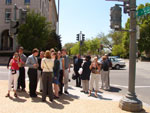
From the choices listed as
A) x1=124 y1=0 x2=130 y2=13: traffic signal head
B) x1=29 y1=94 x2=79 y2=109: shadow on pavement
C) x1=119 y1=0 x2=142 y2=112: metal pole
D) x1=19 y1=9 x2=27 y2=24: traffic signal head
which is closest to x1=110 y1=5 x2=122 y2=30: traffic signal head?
x1=124 y1=0 x2=130 y2=13: traffic signal head

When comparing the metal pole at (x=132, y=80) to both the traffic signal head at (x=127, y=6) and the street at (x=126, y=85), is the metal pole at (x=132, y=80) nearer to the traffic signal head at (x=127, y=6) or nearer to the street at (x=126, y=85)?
the traffic signal head at (x=127, y=6)

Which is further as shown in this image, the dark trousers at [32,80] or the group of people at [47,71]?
the dark trousers at [32,80]

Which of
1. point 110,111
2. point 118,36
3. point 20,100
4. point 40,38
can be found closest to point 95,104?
point 110,111

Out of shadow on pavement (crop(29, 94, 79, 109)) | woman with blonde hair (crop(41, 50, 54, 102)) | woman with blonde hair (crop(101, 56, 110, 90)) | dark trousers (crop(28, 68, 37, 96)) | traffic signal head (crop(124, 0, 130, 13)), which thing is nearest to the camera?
traffic signal head (crop(124, 0, 130, 13))

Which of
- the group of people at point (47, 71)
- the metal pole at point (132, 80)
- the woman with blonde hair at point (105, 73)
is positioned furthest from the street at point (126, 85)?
the group of people at point (47, 71)

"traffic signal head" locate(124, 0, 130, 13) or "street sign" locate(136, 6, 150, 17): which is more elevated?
"traffic signal head" locate(124, 0, 130, 13)

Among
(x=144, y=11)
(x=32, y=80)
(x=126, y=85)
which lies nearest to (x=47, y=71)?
(x=32, y=80)

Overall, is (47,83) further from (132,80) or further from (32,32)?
(32,32)

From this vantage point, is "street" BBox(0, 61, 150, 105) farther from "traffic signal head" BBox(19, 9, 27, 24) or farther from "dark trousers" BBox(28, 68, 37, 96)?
"traffic signal head" BBox(19, 9, 27, 24)

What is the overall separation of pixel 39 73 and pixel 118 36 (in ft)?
237

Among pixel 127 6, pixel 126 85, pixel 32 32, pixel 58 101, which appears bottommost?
pixel 126 85

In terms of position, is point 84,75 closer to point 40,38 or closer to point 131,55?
point 131,55

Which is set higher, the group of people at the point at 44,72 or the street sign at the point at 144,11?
the street sign at the point at 144,11

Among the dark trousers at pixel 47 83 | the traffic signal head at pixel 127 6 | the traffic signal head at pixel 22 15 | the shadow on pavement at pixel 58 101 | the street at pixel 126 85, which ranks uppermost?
the traffic signal head at pixel 22 15
